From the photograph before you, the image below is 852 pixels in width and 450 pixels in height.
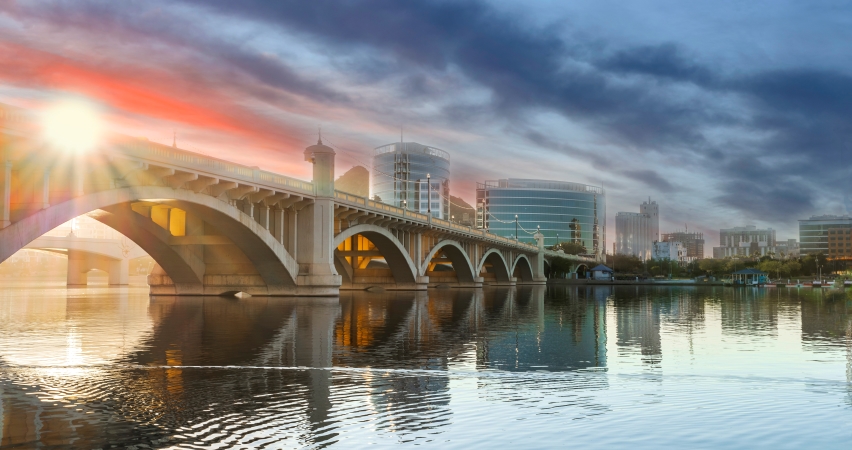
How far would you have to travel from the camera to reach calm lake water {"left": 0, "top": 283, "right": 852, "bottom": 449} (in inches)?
426

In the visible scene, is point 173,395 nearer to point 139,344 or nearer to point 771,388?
point 139,344

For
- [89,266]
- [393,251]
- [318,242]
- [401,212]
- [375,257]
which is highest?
[401,212]

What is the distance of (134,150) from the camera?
3738 centimetres

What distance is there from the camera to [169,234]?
176 ft

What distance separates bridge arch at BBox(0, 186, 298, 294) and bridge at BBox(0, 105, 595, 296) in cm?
8

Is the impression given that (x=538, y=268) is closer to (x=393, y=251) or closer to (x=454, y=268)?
(x=454, y=268)

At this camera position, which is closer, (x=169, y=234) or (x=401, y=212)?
(x=169, y=234)

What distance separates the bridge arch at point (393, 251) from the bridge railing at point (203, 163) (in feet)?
43.7

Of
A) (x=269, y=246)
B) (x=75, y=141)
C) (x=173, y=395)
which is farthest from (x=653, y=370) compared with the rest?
(x=269, y=246)

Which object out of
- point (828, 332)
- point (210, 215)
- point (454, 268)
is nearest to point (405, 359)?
point (828, 332)

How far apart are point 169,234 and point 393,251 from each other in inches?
1208

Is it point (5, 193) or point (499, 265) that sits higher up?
point (5, 193)

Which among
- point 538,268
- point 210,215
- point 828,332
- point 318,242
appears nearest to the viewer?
point 828,332

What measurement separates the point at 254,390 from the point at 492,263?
119380mm
